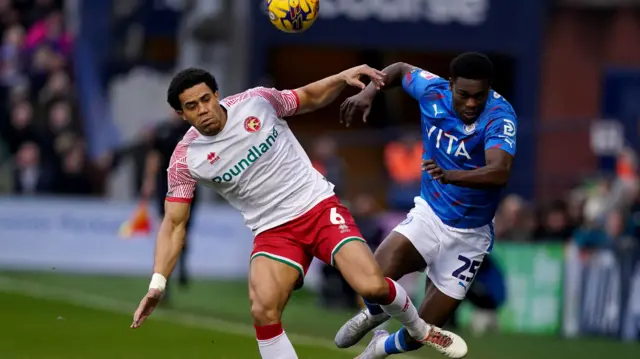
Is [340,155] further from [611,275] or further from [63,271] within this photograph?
[611,275]

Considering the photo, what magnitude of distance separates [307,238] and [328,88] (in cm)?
118

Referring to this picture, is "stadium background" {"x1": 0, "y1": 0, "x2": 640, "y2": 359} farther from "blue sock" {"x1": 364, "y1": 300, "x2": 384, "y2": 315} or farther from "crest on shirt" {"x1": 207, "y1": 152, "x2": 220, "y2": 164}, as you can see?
"crest on shirt" {"x1": 207, "y1": 152, "x2": 220, "y2": 164}

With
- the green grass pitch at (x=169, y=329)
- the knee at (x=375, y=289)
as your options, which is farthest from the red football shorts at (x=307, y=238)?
the green grass pitch at (x=169, y=329)

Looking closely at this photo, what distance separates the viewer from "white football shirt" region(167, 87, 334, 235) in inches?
395

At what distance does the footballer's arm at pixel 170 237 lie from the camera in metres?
9.99

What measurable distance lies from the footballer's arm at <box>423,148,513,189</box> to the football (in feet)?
4.84

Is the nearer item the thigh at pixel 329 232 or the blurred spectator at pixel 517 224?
the thigh at pixel 329 232

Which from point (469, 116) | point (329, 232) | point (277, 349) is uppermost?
point (469, 116)

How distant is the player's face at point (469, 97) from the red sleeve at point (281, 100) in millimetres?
1192

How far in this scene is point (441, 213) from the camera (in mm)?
10914

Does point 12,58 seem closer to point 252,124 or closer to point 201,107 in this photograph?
point 252,124

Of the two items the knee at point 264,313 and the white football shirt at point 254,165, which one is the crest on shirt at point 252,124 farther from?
the knee at point 264,313

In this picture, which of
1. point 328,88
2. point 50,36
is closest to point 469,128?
point 328,88

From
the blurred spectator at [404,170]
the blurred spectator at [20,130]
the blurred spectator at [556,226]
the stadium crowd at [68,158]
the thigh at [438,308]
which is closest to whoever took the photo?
the thigh at [438,308]
